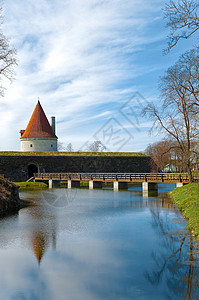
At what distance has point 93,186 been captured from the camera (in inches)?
1255

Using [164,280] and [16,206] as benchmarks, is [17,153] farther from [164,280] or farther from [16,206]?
[164,280]

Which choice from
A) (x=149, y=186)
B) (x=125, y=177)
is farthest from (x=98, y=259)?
(x=125, y=177)

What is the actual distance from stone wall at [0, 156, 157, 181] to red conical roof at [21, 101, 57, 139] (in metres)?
4.16

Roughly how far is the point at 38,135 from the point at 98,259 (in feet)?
119

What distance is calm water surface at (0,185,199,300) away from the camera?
5.76 metres

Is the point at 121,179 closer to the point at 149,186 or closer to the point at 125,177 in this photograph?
the point at 125,177

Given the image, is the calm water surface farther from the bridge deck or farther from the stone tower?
the stone tower

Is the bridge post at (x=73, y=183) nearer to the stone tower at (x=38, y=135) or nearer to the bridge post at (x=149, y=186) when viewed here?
the bridge post at (x=149, y=186)

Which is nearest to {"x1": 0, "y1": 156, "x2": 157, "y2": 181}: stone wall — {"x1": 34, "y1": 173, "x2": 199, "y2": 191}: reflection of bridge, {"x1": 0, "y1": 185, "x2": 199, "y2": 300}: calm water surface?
{"x1": 34, "y1": 173, "x2": 199, "y2": 191}: reflection of bridge

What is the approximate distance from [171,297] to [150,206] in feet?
37.3

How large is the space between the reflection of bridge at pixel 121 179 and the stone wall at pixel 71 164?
261 cm

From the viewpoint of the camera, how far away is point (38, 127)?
141 ft

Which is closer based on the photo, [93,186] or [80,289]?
[80,289]

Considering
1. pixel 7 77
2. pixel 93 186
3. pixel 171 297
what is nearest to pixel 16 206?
pixel 7 77
